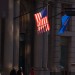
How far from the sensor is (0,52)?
3478 cm

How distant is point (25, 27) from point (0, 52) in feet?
14.0

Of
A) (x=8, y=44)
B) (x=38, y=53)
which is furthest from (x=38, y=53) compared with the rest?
(x=8, y=44)

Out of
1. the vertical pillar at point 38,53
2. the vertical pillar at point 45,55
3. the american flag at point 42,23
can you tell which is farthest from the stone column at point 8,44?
the vertical pillar at point 45,55

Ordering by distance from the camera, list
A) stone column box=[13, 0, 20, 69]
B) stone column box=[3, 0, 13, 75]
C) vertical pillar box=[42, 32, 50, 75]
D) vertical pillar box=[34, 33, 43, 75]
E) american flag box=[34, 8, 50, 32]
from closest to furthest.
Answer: american flag box=[34, 8, 50, 32], stone column box=[3, 0, 13, 75], stone column box=[13, 0, 20, 69], vertical pillar box=[34, 33, 43, 75], vertical pillar box=[42, 32, 50, 75]

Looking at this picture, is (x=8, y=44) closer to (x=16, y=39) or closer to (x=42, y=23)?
(x=16, y=39)

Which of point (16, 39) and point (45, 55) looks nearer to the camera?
point (16, 39)

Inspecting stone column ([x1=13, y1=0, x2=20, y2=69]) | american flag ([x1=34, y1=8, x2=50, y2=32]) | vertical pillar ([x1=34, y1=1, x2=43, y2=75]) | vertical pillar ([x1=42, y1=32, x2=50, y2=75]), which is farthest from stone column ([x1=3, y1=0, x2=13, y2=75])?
vertical pillar ([x1=42, y1=32, x2=50, y2=75])

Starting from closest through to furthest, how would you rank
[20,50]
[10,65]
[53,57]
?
[10,65] → [20,50] → [53,57]

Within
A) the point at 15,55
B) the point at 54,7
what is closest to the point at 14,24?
the point at 15,55

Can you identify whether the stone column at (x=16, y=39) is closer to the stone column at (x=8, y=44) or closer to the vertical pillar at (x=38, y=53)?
the stone column at (x=8, y=44)

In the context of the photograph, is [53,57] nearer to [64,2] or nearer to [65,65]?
[65,65]

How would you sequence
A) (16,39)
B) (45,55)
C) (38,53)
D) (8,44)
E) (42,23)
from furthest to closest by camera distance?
(45,55), (38,53), (16,39), (8,44), (42,23)

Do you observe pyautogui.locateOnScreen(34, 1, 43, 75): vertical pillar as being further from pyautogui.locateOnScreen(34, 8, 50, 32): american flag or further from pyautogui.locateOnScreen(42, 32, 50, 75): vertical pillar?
pyautogui.locateOnScreen(34, 8, 50, 32): american flag

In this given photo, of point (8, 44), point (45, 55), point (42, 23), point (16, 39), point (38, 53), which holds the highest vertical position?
Answer: point (42, 23)
